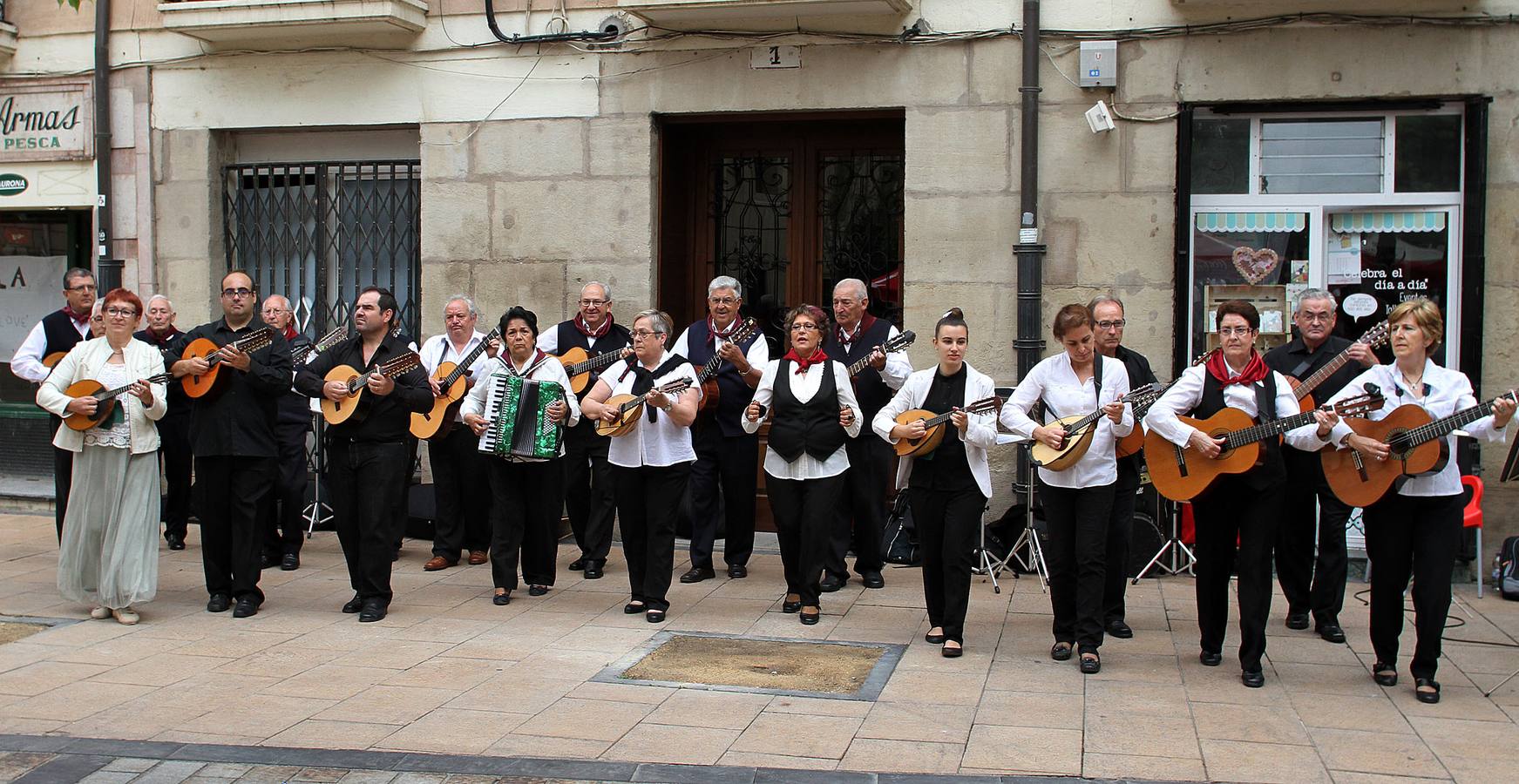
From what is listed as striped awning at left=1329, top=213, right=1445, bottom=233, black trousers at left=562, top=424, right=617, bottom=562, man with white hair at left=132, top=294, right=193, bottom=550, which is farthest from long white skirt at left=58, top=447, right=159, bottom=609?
striped awning at left=1329, top=213, right=1445, bottom=233

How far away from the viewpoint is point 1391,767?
205 inches

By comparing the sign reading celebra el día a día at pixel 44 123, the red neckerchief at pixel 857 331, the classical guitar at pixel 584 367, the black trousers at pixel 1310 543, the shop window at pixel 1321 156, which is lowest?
the black trousers at pixel 1310 543

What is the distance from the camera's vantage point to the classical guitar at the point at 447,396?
29.8ft

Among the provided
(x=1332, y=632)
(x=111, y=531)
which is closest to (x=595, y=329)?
(x=111, y=531)

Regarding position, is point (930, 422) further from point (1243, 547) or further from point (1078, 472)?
point (1243, 547)

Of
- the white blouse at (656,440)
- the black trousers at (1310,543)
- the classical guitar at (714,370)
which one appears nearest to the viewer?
the black trousers at (1310,543)

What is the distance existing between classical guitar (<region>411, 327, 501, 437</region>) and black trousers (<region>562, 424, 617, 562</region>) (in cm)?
76

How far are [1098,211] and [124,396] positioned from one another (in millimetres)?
6071

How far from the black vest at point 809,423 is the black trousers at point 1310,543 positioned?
236cm

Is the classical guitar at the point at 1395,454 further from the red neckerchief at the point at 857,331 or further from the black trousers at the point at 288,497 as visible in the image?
the black trousers at the point at 288,497

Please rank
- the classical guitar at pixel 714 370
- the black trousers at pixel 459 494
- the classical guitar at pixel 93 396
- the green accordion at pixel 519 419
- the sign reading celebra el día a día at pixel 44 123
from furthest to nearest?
the sign reading celebra el día a día at pixel 44 123 → the black trousers at pixel 459 494 → the classical guitar at pixel 714 370 → the green accordion at pixel 519 419 → the classical guitar at pixel 93 396

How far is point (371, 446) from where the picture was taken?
7707 mm

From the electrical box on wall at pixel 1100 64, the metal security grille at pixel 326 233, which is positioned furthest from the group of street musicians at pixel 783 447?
the electrical box on wall at pixel 1100 64

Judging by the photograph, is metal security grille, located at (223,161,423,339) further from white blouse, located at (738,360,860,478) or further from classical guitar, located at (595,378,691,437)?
white blouse, located at (738,360,860,478)
